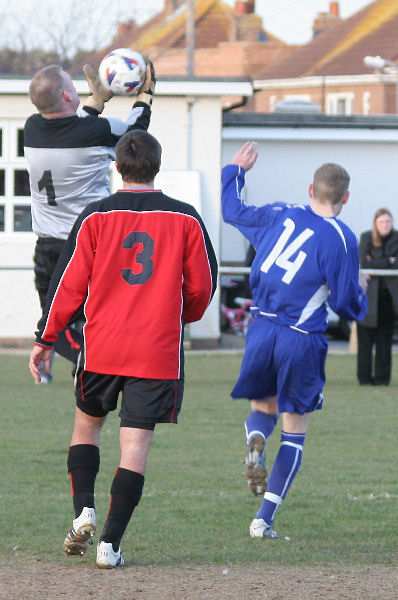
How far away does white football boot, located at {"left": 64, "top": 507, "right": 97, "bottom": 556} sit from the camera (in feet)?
19.8

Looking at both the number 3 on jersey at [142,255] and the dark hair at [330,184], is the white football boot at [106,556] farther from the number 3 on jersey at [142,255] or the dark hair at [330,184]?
the dark hair at [330,184]

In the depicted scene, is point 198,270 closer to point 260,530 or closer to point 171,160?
point 260,530

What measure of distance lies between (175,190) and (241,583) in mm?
15415

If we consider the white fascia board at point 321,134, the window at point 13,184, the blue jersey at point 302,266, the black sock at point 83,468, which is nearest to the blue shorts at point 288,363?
the blue jersey at point 302,266

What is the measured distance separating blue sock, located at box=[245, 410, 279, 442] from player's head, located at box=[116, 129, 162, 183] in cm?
188

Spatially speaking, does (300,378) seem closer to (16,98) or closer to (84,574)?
(84,574)

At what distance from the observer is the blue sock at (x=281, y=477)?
6988mm

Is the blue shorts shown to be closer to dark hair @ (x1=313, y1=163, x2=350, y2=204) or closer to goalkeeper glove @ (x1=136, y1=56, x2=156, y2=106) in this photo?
dark hair @ (x1=313, y1=163, x2=350, y2=204)

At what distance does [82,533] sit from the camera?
238 inches

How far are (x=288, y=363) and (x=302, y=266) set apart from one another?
1.78 ft

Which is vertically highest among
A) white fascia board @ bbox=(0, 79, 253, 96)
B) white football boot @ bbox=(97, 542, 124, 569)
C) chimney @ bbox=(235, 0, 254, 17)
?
chimney @ bbox=(235, 0, 254, 17)

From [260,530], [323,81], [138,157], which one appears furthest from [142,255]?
[323,81]

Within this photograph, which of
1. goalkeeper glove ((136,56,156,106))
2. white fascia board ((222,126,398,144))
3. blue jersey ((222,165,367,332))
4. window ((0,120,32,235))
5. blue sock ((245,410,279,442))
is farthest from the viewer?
white fascia board ((222,126,398,144))

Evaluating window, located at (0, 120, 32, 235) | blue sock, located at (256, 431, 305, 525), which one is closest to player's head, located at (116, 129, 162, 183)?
blue sock, located at (256, 431, 305, 525)
